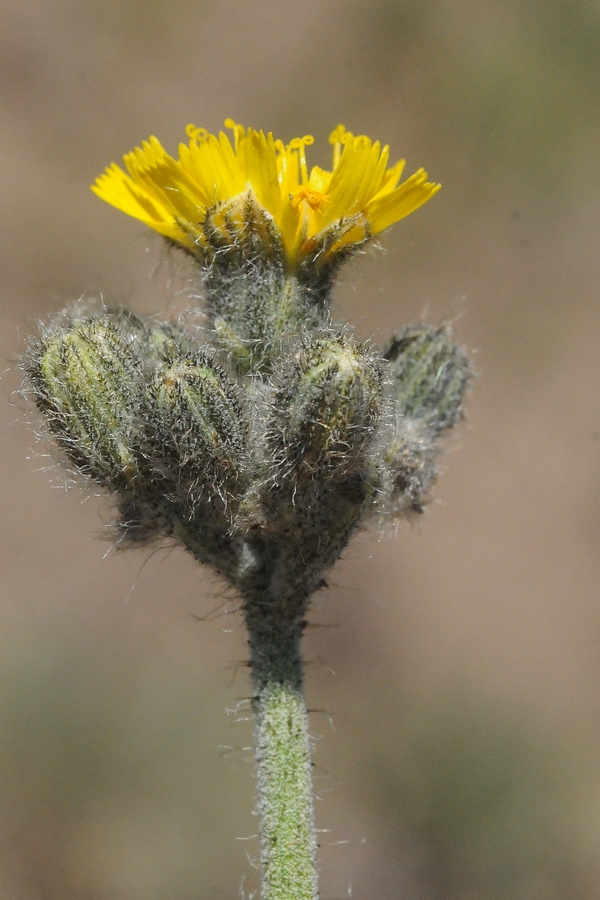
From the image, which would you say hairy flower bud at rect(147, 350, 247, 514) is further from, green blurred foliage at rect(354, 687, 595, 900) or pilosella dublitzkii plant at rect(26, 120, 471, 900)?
green blurred foliage at rect(354, 687, 595, 900)

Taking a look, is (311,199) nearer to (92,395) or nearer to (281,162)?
(281,162)

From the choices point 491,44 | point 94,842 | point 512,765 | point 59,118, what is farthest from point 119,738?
point 491,44

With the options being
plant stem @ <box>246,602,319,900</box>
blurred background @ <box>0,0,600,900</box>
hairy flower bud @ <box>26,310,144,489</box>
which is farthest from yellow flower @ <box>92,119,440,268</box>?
blurred background @ <box>0,0,600,900</box>

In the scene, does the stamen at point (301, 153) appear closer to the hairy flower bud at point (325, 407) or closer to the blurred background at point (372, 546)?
the hairy flower bud at point (325, 407)

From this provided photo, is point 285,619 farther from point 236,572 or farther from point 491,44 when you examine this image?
point 491,44

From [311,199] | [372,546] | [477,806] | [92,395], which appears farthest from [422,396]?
[372,546]

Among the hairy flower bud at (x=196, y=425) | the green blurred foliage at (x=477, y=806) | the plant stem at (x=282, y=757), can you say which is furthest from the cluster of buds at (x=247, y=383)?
the green blurred foliage at (x=477, y=806)
